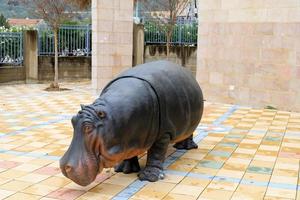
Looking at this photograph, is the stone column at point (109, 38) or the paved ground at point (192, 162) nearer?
the paved ground at point (192, 162)

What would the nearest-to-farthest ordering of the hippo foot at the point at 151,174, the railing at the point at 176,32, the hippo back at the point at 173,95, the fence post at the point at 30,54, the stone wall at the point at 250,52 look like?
the hippo foot at the point at 151,174 → the hippo back at the point at 173,95 → the stone wall at the point at 250,52 → the fence post at the point at 30,54 → the railing at the point at 176,32

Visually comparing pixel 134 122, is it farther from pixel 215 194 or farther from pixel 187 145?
pixel 187 145

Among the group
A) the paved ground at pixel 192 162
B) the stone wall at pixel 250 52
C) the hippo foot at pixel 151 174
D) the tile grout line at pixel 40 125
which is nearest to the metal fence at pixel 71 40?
the stone wall at pixel 250 52

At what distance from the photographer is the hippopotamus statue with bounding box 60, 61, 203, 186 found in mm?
4766

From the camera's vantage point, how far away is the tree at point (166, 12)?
18609 mm

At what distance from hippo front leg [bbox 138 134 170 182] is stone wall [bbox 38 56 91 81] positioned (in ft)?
40.6

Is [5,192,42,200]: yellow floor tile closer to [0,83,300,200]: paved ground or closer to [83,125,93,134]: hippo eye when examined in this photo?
[0,83,300,200]: paved ground

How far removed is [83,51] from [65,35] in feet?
3.00

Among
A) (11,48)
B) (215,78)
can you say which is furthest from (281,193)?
(11,48)

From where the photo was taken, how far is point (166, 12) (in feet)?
67.9

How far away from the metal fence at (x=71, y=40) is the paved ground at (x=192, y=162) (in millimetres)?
7640

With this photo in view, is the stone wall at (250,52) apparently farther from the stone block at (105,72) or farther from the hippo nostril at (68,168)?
the hippo nostril at (68,168)

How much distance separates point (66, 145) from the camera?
280 inches

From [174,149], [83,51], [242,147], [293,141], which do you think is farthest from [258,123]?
[83,51]
